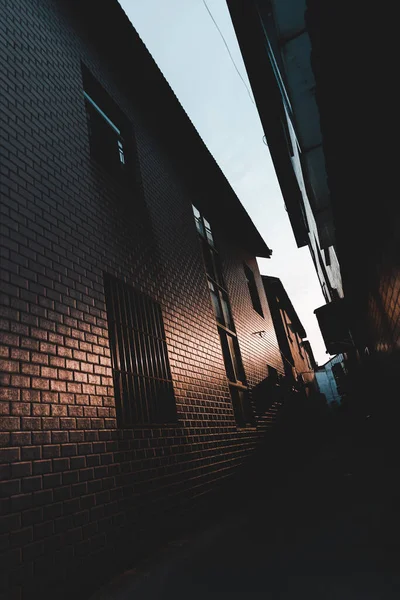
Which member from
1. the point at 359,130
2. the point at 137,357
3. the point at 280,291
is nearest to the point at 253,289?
the point at 280,291

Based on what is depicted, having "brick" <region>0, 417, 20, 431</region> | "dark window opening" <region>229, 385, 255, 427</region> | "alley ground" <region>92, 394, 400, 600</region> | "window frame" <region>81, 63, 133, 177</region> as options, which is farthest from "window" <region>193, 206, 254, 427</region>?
"brick" <region>0, 417, 20, 431</region>

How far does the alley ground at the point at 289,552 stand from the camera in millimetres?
2449

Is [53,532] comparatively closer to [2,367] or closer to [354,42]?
[2,367]

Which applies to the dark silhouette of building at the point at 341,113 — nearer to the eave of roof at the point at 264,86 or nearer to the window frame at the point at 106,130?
the eave of roof at the point at 264,86

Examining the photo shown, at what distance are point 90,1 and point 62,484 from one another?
6.72m

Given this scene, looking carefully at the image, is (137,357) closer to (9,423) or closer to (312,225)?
(9,423)

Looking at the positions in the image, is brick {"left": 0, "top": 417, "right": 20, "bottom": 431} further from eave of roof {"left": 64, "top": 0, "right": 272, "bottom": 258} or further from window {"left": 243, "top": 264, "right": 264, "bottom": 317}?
window {"left": 243, "top": 264, "right": 264, "bottom": 317}

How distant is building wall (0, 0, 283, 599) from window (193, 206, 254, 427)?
1504 millimetres

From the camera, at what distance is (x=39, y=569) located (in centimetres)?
239

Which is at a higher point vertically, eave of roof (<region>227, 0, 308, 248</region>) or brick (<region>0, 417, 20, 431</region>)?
eave of roof (<region>227, 0, 308, 248</region>)

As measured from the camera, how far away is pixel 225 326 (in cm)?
843

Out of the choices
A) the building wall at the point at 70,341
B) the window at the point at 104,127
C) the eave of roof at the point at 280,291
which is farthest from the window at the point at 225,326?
the eave of roof at the point at 280,291

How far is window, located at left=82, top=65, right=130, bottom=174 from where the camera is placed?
5.34 m

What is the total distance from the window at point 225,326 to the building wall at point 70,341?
1.50m
